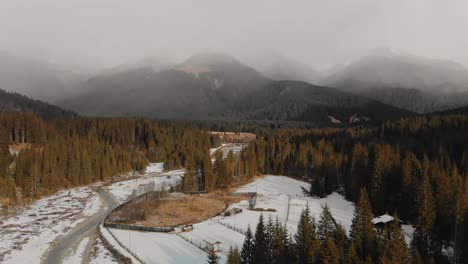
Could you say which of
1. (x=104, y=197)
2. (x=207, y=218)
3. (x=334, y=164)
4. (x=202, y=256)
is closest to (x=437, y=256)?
Result: (x=202, y=256)

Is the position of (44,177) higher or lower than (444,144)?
lower

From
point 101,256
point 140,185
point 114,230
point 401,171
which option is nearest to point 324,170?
point 401,171

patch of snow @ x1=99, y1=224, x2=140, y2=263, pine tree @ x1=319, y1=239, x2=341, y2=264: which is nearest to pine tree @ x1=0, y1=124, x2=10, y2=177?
patch of snow @ x1=99, y1=224, x2=140, y2=263

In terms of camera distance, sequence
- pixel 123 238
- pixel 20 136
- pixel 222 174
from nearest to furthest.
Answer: pixel 123 238
pixel 222 174
pixel 20 136

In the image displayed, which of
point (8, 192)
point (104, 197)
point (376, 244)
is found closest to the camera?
point (376, 244)

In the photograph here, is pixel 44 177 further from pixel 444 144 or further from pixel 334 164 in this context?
pixel 444 144

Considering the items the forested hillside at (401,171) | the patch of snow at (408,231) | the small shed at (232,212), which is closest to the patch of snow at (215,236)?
the small shed at (232,212)

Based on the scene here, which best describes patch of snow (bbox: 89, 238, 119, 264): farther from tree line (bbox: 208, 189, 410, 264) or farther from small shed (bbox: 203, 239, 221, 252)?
tree line (bbox: 208, 189, 410, 264)
